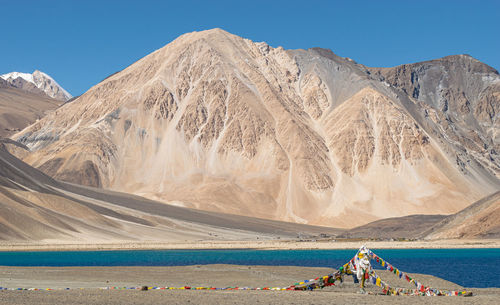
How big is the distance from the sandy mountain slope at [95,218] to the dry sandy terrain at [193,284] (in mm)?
51850

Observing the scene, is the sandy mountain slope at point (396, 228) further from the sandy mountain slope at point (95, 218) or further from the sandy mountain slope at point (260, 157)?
the sandy mountain slope at point (260, 157)

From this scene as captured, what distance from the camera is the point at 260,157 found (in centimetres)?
17988

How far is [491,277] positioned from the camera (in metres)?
41.5

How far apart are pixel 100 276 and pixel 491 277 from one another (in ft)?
77.6

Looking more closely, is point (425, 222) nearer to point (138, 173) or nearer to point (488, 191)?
point (488, 191)

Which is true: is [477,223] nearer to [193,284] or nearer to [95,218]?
[95,218]

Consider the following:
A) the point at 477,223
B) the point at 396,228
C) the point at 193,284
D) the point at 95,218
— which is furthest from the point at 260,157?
the point at 193,284

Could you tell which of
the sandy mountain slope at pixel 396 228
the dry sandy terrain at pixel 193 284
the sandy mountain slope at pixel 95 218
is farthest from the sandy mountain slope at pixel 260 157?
the dry sandy terrain at pixel 193 284

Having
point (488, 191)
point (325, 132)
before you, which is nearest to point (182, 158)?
point (325, 132)

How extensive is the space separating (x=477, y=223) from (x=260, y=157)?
9011 cm

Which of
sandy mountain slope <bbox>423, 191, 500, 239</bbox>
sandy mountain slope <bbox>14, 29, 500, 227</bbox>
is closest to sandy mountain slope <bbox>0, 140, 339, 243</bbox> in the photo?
sandy mountain slope <bbox>14, 29, 500, 227</bbox>

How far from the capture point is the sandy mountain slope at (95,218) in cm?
9375

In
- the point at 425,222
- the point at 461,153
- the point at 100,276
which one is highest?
the point at 461,153

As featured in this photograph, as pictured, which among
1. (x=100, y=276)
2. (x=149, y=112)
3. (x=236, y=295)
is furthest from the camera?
(x=149, y=112)
